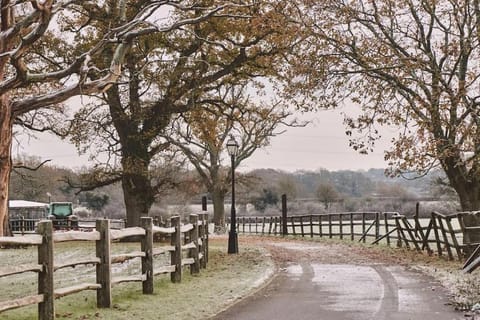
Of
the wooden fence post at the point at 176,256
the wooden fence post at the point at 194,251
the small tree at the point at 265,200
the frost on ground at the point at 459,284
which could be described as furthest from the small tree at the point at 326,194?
the wooden fence post at the point at 176,256

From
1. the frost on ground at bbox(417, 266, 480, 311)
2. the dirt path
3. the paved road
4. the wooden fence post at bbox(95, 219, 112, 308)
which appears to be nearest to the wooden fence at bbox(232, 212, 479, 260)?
the dirt path

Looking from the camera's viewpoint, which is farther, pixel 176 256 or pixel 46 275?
pixel 176 256

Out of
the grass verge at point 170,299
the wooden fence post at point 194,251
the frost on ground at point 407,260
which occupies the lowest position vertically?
the frost on ground at point 407,260

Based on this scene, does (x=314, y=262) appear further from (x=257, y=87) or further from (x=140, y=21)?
(x=257, y=87)

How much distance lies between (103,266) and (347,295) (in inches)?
171

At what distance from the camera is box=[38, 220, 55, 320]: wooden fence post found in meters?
8.43

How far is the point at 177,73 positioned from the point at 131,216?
6381 mm

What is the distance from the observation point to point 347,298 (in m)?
11.2

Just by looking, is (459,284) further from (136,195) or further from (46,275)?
(136,195)

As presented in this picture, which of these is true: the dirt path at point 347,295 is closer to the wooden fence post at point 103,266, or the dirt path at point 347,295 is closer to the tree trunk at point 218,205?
the wooden fence post at point 103,266

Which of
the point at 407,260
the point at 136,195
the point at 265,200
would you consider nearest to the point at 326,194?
the point at 265,200

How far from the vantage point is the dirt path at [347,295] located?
31.2ft

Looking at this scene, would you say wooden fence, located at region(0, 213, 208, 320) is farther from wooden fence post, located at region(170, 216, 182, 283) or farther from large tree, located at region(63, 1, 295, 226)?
large tree, located at region(63, 1, 295, 226)

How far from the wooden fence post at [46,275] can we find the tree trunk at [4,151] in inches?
463
